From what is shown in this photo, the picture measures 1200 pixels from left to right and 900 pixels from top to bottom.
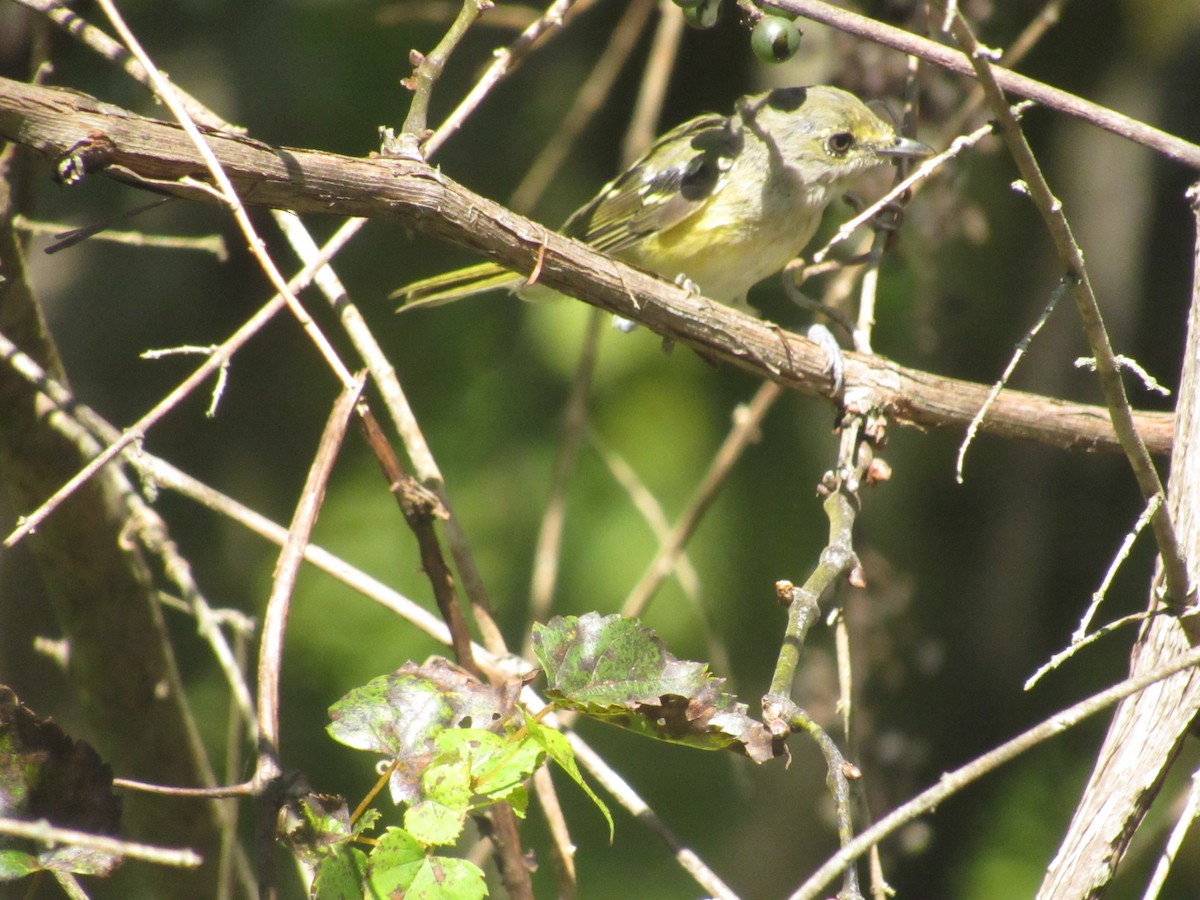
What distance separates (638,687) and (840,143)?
94.4 inches

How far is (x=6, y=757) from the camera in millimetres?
1526

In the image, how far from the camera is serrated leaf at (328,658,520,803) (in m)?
1.54

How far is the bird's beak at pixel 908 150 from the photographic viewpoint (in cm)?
302

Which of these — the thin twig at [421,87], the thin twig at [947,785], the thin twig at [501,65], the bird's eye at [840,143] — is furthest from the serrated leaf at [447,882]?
the bird's eye at [840,143]

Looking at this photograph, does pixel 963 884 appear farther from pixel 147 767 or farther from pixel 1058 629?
pixel 147 767

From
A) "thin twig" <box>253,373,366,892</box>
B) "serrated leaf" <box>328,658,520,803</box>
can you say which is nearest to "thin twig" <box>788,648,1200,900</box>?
"serrated leaf" <box>328,658,520,803</box>

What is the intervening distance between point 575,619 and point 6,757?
769mm

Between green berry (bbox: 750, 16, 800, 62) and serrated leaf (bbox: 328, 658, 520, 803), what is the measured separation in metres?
1.27

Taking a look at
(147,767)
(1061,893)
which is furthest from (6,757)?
(1061,893)

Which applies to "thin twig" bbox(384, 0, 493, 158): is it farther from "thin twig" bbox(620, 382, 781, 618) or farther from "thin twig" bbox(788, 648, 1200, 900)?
"thin twig" bbox(620, 382, 781, 618)

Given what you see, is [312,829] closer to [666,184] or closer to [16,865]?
[16,865]

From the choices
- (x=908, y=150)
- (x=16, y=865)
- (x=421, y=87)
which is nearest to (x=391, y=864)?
(x=16, y=865)

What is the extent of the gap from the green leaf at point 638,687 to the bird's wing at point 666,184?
7.19 feet

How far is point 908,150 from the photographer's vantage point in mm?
3053
